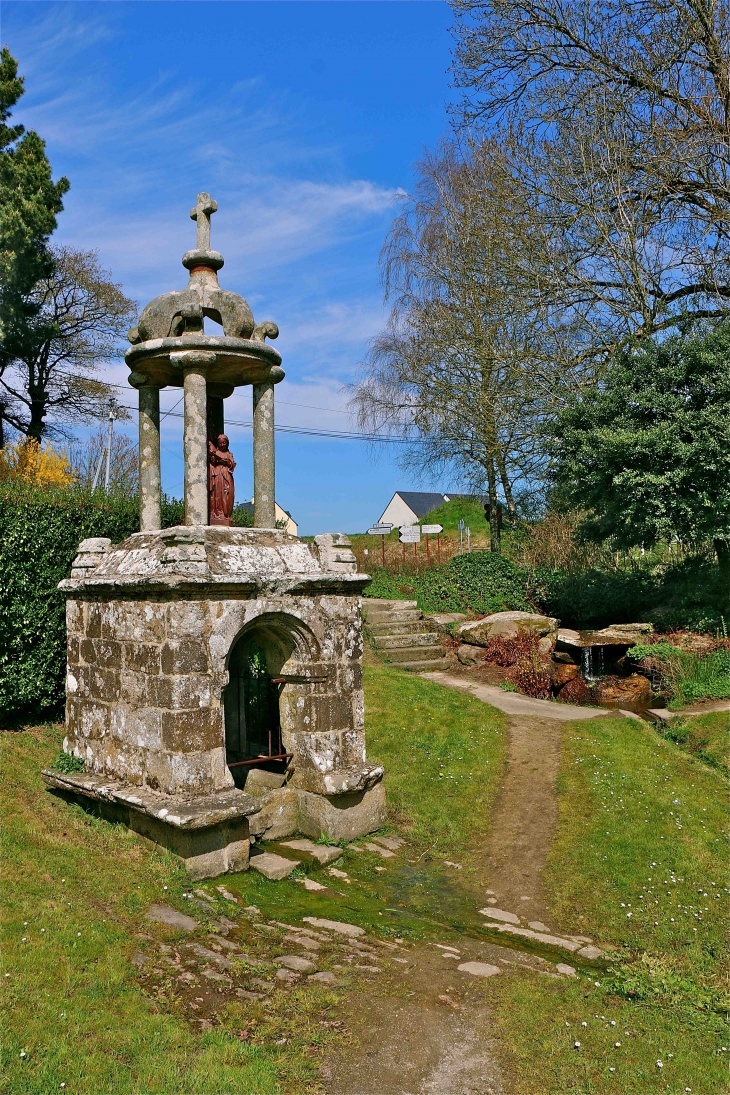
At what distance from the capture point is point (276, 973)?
464 centimetres

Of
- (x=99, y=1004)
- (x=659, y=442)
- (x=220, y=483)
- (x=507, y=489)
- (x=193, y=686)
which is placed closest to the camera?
(x=99, y=1004)

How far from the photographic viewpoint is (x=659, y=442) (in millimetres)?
12719

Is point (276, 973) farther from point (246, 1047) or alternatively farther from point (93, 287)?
point (93, 287)

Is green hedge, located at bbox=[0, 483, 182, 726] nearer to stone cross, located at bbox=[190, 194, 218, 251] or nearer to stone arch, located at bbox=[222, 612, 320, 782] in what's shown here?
stone arch, located at bbox=[222, 612, 320, 782]

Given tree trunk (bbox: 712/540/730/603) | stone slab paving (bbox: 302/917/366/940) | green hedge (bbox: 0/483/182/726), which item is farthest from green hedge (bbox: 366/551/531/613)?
stone slab paving (bbox: 302/917/366/940)

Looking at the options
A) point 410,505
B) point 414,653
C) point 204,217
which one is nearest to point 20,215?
point 204,217

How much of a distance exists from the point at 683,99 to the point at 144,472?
12.3 m

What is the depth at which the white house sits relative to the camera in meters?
50.8

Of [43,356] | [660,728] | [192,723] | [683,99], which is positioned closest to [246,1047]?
[192,723]

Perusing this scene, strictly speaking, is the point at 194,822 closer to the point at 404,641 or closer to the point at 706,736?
the point at 706,736

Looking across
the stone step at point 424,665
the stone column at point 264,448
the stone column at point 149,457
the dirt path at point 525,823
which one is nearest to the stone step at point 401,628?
the stone step at point 424,665

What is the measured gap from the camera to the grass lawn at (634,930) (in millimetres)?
3922

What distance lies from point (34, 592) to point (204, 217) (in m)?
4.45

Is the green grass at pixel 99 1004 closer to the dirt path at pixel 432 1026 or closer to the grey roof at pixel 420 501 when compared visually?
the dirt path at pixel 432 1026
